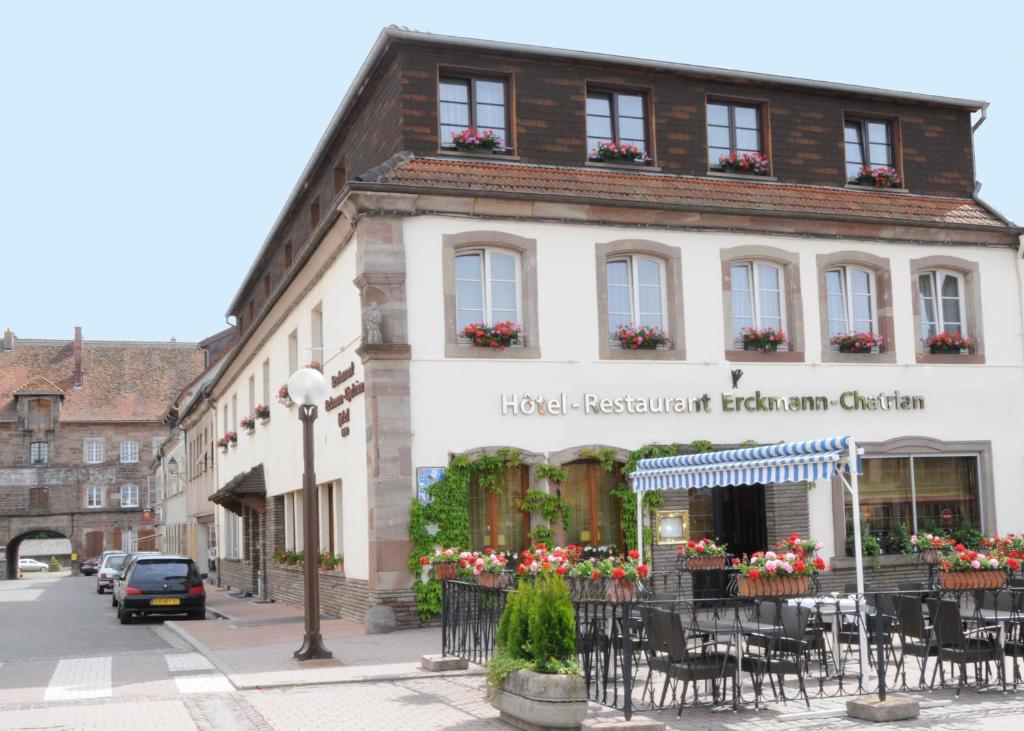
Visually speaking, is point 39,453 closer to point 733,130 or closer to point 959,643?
point 733,130

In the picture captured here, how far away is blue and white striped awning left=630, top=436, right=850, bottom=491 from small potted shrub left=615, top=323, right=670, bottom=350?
215cm

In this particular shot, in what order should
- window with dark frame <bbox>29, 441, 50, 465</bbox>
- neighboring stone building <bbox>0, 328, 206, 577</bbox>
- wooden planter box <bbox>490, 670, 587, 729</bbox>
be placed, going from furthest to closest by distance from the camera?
window with dark frame <bbox>29, 441, 50, 465</bbox>, neighboring stone building <bbox>0, 328, 206, 577</bbox>, wooden planter box <bbox>490, 670, 587, 729</bbox>

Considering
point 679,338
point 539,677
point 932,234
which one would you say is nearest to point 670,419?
point 679,338

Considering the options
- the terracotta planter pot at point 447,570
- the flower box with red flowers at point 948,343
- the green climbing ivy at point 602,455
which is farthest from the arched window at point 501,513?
the flower box with red flowers at point 948,343

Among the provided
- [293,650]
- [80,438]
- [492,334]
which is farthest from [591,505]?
[80,438]

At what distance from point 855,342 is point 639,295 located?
3817mm

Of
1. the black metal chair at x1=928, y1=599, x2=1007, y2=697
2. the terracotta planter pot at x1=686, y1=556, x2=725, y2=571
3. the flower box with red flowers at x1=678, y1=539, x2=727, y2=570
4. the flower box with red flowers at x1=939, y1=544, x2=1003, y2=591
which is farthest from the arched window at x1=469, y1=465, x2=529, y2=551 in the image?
the black metal chair at x1=928, y1=599, x2=1007, y2=697

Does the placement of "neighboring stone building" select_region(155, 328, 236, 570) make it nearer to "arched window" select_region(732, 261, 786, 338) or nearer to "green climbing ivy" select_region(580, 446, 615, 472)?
"green climbing ivy" select_region(580, 446, 615, 472)

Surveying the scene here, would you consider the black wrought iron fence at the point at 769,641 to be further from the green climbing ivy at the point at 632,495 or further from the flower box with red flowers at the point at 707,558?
the green climbing ivy at the point at 632,495

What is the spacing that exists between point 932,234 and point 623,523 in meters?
7.53

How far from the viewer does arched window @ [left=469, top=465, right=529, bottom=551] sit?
58.5ft

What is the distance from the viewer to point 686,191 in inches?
772

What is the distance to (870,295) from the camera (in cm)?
2048

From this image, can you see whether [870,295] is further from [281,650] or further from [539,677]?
[539,677]
